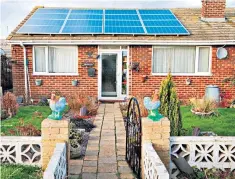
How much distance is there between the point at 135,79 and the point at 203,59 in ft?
10.8

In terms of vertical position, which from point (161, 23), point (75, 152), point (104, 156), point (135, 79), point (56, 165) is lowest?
point (104, 156)

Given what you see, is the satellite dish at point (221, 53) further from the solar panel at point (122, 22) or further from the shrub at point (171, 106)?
the shrub at point (171, 106)

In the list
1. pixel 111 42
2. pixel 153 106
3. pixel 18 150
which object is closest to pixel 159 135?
pixel 153 106

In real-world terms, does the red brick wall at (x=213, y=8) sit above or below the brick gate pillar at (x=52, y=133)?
above

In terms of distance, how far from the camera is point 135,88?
14086 mm

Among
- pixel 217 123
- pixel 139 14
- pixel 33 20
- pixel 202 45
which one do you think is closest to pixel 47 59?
pixel 33 20

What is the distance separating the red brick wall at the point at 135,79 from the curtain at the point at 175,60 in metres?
0.43

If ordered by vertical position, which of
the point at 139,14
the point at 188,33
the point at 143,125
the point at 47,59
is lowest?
the point at 143,125

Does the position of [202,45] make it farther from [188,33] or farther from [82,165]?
[82,165]

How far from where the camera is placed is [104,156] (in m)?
6.39

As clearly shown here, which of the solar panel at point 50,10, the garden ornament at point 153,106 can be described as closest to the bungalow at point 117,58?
the solar panel at point 50,10

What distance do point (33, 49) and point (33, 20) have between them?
84.1 inches

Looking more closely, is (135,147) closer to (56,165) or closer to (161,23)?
(56,165)

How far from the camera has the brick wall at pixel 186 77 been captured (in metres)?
14.0
